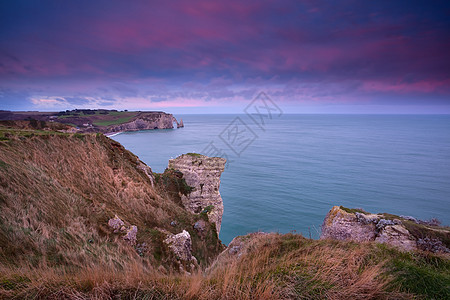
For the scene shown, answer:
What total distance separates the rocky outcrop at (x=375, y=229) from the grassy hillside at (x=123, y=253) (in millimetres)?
10178

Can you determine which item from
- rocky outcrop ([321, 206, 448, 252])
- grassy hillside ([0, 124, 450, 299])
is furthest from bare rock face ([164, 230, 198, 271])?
rocky outcrop ([321, 206, 448, 252])

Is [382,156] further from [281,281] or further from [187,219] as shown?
[281,281]

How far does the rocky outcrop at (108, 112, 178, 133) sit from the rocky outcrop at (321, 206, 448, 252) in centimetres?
15597

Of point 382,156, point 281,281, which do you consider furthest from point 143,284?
point 382,156

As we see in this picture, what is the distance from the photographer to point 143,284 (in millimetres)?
3709

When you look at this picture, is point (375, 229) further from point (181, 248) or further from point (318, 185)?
point (318, 185)

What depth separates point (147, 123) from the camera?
6683 inches

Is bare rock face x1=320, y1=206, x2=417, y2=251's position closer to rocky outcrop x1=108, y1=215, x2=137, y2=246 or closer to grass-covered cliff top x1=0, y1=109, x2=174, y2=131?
rocky outcrop x1=108, y1=215, x2=137, y2=246

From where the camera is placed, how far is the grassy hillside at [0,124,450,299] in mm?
3656

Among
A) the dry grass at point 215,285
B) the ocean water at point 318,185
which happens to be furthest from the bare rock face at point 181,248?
the ocean water at point 318,185

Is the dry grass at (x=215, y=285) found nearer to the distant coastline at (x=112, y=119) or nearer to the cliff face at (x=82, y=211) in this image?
the cliff face at (x=82, y=211)

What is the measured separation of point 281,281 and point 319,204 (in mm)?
43322

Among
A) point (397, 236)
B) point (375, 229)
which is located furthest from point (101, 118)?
point (397, 236)

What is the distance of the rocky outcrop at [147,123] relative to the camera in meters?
153
